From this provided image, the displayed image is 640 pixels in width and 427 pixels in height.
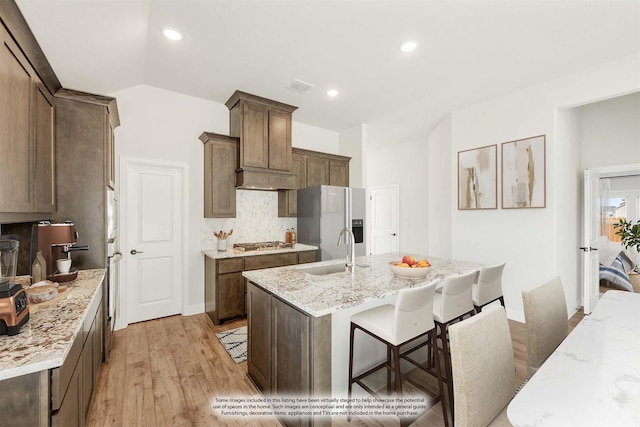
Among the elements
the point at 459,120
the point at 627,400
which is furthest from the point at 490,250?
the point at 627,400

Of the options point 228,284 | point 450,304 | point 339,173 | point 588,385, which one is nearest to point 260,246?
point 228,284

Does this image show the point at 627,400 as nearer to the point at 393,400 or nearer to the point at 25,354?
the point at 393,400

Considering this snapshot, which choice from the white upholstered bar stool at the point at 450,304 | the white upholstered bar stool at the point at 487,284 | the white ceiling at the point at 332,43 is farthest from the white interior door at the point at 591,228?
the white upholstered bar stool at the point at 450,304

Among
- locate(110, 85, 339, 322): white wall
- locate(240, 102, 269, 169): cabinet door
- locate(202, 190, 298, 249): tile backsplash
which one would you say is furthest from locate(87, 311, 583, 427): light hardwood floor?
locate(240, 102, 269, 169): cabinet door

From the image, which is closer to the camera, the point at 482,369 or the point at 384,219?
the point at 482,369

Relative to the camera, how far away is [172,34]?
244 cm

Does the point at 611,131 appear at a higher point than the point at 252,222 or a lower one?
higher

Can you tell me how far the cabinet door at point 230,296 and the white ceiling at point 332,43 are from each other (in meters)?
2.38

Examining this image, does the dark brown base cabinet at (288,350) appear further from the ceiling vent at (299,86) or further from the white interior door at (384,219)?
the white interior door at (384,219)

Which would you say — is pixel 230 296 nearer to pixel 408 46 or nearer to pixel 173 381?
pixel 173 381

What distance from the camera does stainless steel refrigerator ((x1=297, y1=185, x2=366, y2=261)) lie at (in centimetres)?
411

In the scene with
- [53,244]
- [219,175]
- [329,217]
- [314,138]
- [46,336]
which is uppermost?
[314,138]

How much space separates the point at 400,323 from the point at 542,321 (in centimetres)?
76

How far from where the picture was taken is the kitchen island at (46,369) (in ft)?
3.14
